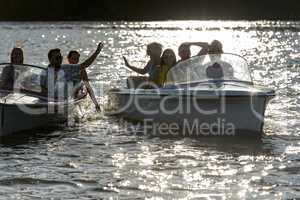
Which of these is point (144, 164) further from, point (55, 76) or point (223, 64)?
point (55, 76)

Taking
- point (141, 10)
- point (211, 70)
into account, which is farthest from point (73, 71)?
point (141, 10)

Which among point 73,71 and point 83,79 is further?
point 83,79

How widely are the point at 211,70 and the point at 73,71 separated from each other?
3796 millimetres

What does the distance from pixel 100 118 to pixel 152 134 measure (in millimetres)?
2699

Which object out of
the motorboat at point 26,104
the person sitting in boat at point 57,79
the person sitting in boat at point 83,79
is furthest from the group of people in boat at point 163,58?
the motorboat at point 26,104

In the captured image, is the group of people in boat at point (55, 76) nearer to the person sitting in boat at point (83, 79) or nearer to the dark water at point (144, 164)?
the person sitting in boat at point (83, 79)

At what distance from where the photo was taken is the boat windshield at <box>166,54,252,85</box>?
15945mm

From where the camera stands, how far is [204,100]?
15.1 metres

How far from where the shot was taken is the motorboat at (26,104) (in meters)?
14.9

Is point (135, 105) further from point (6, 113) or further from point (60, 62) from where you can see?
point (6, 113)

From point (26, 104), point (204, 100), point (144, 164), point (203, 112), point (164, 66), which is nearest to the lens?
point (144, 164)

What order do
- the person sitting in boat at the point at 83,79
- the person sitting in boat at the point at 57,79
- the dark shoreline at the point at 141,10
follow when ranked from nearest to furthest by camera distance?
the person sitting in boat at the point at 57,79
the person sitting in boat at the point at 83,79
the dark shoreline at the point at 141,10

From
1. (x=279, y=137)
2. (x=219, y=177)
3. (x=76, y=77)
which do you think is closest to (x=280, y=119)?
(x=279, y=137)

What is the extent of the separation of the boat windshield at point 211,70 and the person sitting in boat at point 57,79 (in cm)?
253
